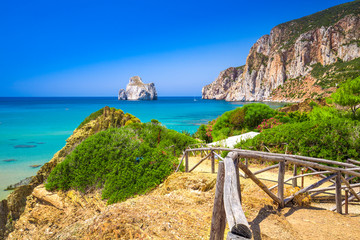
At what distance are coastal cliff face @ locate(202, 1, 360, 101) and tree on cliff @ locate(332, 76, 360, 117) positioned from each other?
2687 inches

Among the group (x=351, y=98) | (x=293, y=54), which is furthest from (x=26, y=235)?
(x=293, y=54)

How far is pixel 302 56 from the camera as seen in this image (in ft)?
343

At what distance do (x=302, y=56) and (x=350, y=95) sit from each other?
11051 centimetres

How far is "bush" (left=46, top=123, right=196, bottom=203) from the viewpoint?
6.86m

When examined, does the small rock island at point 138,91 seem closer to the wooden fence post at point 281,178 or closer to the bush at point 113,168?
the bush at point 113,168

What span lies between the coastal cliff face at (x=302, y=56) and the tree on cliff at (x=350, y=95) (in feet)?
224

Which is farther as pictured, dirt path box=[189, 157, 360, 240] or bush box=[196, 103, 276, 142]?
bush box=[196, 103, 276, 142]

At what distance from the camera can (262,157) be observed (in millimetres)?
3951

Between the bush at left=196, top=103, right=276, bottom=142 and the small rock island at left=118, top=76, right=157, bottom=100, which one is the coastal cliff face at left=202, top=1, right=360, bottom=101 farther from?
the small rock island at left=118, top=76, right=157, bottom=100

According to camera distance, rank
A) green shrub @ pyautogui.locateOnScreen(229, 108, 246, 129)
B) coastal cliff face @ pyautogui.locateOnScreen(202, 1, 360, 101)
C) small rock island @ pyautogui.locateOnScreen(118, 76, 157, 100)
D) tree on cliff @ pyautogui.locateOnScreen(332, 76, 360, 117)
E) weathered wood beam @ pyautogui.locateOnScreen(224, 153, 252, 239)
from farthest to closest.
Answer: small rock island @ pyautogui.locateOnScreen(118, 76, 157, 100), coastal cliff face @ pyautogui.locateOnScreen(202, 1, 360, 101), green shrub @ pyautogui.locateOnScreen(229, 108, 246, 129), tree on cliff @ pyautogui.locateOnScreen(332, 76, 360, 117), weathered wood beam @ pyautogui.locateOnScreen(224, 153, 252, 239)

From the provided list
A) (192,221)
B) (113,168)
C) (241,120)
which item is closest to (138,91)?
(241,120)

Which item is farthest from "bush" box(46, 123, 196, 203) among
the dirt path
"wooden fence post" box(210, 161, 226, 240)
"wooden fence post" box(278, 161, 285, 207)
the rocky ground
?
"wooden fence post" box(210, 161, 226, 240)

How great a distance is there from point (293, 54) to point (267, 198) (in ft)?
432

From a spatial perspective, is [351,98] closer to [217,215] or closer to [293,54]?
[217,215]
